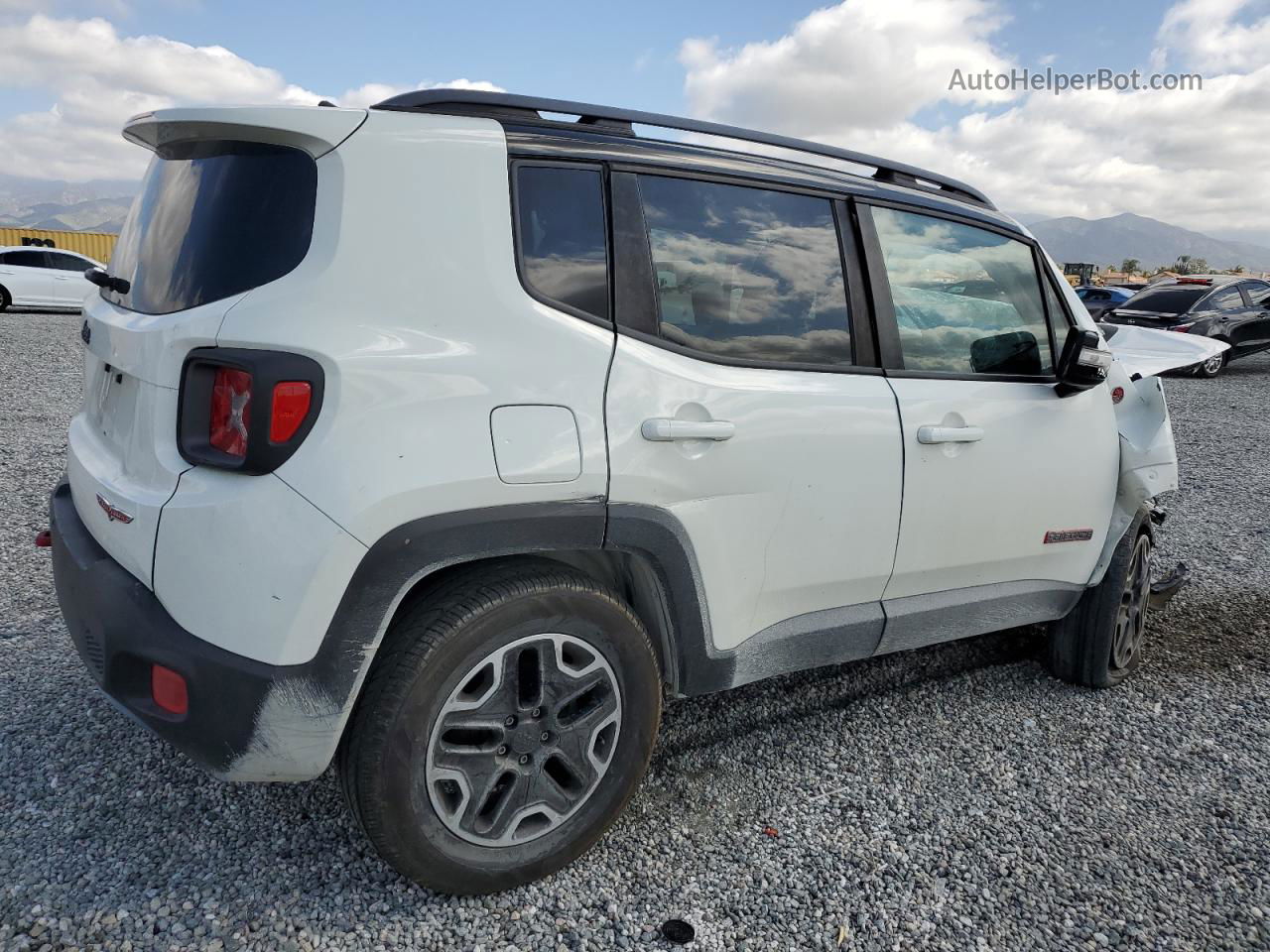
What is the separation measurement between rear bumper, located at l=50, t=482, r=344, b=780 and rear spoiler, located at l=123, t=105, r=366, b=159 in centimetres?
103

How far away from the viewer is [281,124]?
1.98 m

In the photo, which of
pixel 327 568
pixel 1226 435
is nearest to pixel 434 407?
pixel 327 568

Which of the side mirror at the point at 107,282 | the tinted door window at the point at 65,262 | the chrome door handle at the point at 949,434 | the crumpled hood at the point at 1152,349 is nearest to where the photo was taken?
the side mirror at the point at 107,282

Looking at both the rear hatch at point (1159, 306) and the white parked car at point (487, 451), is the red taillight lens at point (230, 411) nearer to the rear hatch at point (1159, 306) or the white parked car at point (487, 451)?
the white parked car at point (487, 451)

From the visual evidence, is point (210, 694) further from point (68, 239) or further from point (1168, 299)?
point (68, 239)

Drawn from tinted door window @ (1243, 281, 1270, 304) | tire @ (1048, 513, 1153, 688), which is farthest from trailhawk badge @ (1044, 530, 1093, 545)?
tinted door window @ (1243, 281, 1270, 304)

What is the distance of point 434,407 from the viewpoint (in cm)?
196

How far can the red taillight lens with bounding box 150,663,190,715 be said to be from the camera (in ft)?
6.38

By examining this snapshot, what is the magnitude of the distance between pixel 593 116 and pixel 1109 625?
2720 mm

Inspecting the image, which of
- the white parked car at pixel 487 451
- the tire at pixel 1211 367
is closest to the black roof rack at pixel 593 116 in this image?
the white parked car at pixel 487 451

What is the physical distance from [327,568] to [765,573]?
3.88 feet

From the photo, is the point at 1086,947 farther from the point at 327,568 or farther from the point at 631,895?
the point at 327,568

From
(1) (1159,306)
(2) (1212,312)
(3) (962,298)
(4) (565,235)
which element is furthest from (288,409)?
(2) (1212,312)

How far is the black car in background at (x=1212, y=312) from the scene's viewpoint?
15305mm
